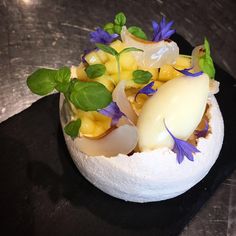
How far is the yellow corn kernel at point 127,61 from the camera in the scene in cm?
113

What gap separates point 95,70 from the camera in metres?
1.10

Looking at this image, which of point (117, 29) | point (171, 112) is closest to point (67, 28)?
point (117, 29)

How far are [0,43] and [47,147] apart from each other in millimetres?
437

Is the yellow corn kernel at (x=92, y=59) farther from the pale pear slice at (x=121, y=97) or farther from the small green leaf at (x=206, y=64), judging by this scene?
the small green leaf at (x=206, y=64)

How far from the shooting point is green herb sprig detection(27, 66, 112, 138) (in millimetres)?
1045

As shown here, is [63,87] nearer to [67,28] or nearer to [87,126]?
[87,126]

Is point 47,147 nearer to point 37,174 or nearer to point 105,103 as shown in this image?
point 37,174

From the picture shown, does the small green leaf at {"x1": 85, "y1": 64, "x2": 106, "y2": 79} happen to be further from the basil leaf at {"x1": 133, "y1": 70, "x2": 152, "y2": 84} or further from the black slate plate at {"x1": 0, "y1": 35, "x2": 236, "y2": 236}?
the black slate plate at {"x1": 0, "y1": 35, "x2": 236, "y2": 236}

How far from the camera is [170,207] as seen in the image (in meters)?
1.29

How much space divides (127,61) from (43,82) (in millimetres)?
193

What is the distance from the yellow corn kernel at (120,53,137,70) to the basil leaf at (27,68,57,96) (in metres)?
0.15

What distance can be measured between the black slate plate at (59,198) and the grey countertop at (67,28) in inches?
5.2

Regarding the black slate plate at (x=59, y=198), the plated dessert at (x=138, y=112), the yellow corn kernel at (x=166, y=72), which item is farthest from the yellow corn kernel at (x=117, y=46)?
the black slate plate at (x=59, y=198)

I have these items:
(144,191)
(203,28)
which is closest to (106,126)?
(144,191)
